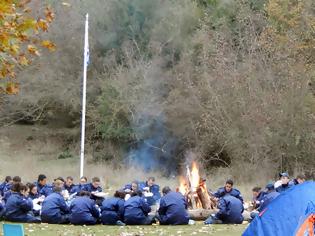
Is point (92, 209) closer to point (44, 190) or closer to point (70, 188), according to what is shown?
point (44, 190)

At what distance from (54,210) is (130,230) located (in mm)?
2325

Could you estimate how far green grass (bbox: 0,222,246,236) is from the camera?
1473 cm

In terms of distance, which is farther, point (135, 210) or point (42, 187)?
point (42, 187)

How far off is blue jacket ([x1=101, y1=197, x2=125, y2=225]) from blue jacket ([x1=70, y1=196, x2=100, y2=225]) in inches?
8.7

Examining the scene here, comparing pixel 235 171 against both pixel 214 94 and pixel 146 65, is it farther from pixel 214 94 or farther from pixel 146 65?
pixel 146 65

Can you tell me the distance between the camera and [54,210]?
16.8m

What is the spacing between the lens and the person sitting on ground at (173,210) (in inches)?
645

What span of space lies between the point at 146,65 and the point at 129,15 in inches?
170

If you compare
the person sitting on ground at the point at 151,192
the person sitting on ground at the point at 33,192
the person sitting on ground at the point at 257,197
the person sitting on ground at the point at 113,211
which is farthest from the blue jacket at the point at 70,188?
the person sitting on ground at the point at 257,197

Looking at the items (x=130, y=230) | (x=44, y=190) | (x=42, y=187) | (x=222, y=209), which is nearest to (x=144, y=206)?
(x=130, y=230)

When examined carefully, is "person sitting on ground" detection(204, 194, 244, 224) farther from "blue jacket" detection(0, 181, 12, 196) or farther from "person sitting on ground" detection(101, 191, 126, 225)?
"blue jacket" detection(0, 181, 12, 196)

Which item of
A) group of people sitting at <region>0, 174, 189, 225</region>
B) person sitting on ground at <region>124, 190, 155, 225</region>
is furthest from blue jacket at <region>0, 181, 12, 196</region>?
person sitting on ground at <region>124, 190, 155, 225</region>

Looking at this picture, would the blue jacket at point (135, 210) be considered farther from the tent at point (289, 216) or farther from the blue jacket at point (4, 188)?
the tent at point (289, 216)

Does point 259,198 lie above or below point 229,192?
below
